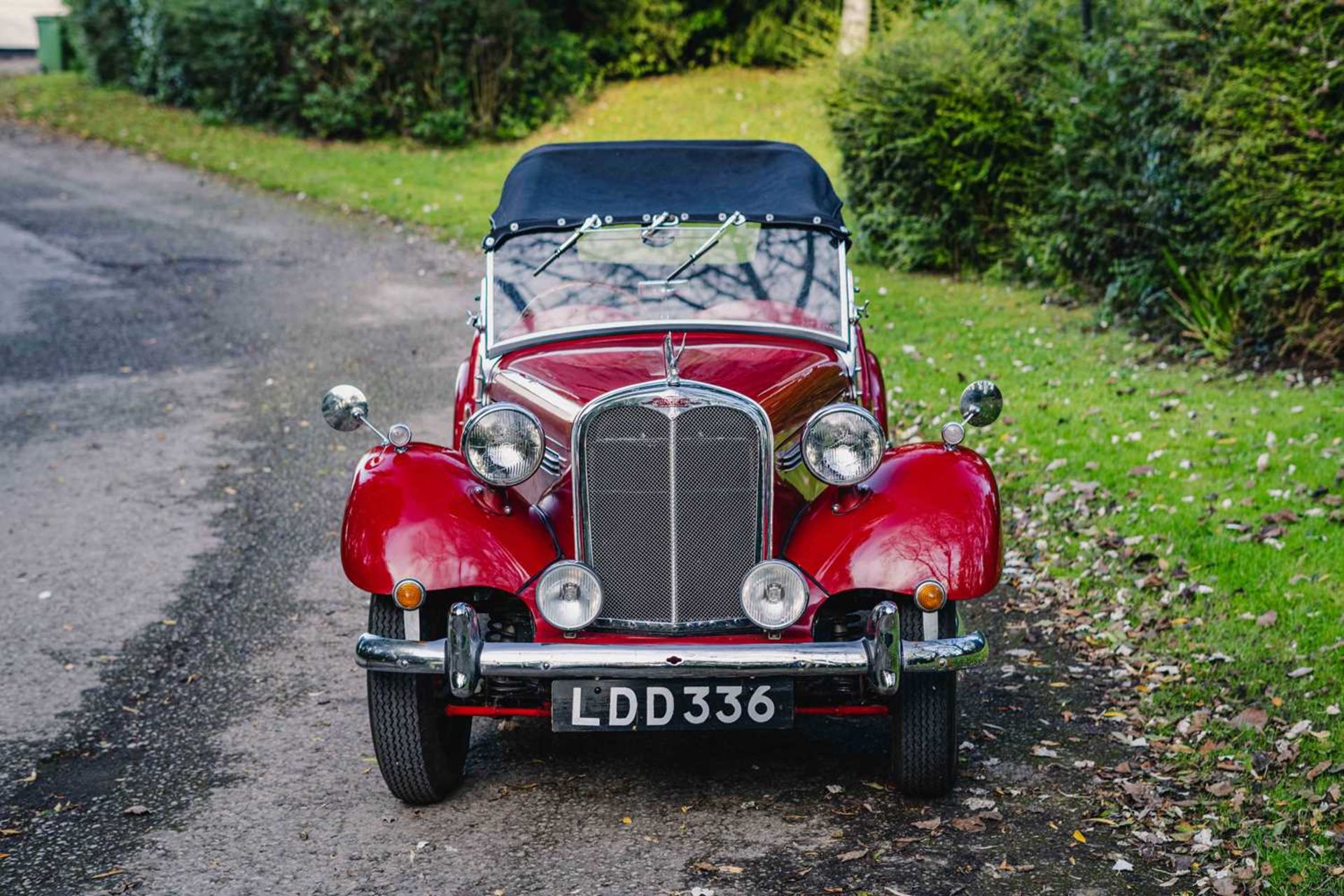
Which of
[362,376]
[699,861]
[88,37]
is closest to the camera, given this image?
[699,861]

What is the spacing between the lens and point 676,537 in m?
4.57

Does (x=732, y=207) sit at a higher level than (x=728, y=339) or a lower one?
higher

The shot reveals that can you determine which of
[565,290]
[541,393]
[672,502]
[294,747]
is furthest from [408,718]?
[565,290]

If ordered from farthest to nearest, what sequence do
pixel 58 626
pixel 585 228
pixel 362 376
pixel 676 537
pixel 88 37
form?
pixel 88 37
pixel 362 376
pixel 58 626
pixel 585 228
pixel 676 537

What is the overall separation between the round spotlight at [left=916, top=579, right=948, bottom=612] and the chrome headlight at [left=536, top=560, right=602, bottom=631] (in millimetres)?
999

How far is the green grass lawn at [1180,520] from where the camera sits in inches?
192

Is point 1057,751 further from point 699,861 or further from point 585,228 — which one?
point 585,228

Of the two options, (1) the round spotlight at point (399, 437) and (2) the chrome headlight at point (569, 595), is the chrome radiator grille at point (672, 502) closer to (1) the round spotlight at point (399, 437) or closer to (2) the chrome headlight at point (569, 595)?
(2) the chrome headlight at point (569, 595)

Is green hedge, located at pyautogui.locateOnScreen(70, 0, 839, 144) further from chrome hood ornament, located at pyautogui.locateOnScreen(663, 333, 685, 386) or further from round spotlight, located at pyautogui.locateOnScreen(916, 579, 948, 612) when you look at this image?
round spotlight, located at pyautogui.locateOnScreen(916, 579, 948, 612)

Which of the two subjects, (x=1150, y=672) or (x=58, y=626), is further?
(x=58, y=626)

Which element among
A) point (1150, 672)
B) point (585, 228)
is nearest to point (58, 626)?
point (585, 228)

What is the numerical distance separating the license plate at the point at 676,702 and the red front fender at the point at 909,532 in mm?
421

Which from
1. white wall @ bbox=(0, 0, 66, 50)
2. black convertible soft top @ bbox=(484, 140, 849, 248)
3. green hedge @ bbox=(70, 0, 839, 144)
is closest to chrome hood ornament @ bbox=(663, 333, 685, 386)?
black convertible soft top @ bbox=(484, 140, 849, 248)

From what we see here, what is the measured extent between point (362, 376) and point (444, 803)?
623 cm
